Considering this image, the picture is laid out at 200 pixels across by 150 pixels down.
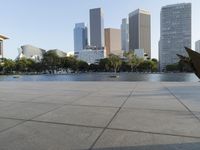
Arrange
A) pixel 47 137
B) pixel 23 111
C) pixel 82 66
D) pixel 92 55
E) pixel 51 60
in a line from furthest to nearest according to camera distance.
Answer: pixel 92 55, pixel 82 66, pixel 51 60, pixel 23 111, pixel 47 137

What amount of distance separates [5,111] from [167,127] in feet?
15.6

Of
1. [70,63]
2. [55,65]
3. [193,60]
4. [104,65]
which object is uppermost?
[70,63]

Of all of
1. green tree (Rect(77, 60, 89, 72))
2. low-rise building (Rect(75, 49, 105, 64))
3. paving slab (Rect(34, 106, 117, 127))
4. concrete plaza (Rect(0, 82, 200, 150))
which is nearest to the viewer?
concrete plaza (Rect(0, 82, 200, 150))

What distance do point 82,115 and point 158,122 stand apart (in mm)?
2053

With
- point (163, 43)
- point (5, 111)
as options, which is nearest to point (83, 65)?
point (163, 43)

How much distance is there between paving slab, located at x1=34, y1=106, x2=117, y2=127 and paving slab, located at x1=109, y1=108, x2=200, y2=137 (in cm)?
31

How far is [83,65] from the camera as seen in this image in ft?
475

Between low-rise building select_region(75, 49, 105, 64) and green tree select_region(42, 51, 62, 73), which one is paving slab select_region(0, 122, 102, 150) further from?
low-rise building select_region(75, 49, 105, 64)

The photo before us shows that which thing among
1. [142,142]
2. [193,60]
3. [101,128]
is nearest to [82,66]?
[101,128]

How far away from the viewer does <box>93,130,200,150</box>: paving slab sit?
3.79 m

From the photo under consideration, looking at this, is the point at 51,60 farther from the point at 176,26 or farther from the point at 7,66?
the point at 176,26

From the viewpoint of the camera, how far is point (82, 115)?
625 cm

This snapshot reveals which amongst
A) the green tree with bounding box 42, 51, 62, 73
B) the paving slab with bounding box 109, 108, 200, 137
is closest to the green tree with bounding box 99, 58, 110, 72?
the green tree with bounding box 42, 51, 62, 73

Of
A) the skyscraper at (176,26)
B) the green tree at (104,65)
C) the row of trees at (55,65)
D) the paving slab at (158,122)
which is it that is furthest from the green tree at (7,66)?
the paving slab at (158,122)
